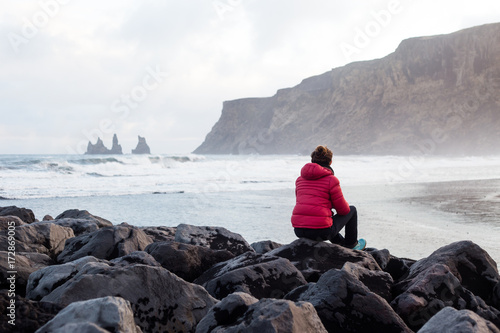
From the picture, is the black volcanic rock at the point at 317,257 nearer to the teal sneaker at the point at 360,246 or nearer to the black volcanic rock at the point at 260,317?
the teal sneaker at the point at 360,246

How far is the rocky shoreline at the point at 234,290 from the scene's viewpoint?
6.77ft

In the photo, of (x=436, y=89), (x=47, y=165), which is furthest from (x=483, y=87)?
(x=47, y=165)

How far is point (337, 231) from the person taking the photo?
4.88 meters

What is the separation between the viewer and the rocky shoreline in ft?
6.77

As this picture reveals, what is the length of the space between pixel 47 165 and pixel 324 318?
1156 inches

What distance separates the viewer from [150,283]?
2.71 meters

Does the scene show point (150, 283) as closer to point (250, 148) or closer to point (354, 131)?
point (354, 131)

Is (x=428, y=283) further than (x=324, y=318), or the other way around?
(x=428, y=283)

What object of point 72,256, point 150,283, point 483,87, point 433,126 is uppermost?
point 483,87

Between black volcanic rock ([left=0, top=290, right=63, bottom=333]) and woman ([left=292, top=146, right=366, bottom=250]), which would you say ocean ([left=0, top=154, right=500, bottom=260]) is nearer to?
woman ([left=292, top=146, right=366, bottom=250])

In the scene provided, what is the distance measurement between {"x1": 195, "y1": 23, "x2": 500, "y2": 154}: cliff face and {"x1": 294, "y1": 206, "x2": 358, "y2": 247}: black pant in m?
68.4

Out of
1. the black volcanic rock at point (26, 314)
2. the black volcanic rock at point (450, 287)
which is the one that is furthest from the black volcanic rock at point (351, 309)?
the black volcanic rock at point (26, 314)

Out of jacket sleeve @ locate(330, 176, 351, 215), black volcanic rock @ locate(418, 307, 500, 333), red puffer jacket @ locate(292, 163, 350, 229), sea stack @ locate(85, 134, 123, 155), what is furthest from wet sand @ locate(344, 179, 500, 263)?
sea stack @ locate(85, 134, 123, 155)

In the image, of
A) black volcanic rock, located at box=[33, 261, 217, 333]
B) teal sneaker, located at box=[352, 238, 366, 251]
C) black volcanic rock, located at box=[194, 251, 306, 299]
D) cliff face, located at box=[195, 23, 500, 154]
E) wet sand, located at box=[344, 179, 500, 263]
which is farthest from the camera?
cliff face, located at box=[195, 23, 500, 154]
